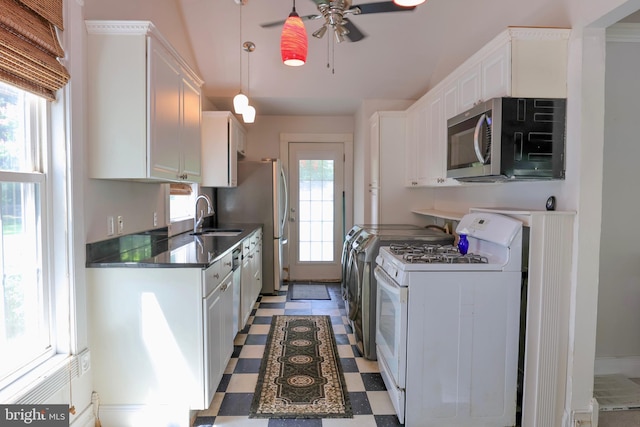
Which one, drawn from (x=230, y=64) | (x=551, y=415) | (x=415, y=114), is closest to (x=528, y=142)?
(x=551, y=415)

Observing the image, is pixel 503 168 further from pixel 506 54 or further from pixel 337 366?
pixel 337 366

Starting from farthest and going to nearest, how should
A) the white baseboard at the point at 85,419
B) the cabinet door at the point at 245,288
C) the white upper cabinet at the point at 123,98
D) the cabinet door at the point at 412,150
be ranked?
the cabinet door at the point at 412,150 → the cabinet door at the point at 245,288 → the white upper cabinet at the point at 123,98 → the white baseboard at the point at 85,419

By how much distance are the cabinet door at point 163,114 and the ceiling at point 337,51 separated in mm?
1363

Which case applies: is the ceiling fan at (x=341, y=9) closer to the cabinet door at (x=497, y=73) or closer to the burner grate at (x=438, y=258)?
the cabinet door at (x=497, y=73)

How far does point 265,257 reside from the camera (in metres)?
4.50

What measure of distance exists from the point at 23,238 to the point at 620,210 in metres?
3.43

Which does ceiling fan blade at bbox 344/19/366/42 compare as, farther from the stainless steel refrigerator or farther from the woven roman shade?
the stainless steel refrigerator

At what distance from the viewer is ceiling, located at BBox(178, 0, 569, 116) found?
3.27 meters

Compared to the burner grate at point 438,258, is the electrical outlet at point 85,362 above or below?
below

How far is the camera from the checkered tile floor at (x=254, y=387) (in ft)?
6.70

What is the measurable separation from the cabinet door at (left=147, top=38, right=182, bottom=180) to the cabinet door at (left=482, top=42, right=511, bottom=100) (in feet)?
6.21

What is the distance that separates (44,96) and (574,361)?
9.41 feet

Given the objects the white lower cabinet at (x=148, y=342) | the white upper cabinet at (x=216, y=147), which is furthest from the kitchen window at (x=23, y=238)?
the white upper cabinet at (x=216, y=147)

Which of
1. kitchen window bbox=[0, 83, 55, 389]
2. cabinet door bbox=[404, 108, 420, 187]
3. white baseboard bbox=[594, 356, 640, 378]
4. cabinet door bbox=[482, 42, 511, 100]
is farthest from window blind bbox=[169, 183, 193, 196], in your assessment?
white baseboard bbox=[594, 356, 640, 378]
